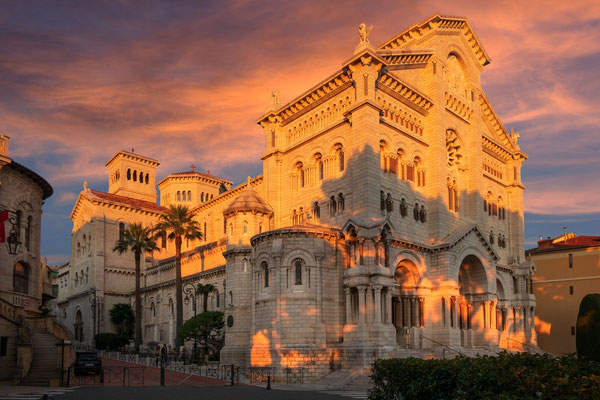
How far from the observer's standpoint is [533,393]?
509 inches

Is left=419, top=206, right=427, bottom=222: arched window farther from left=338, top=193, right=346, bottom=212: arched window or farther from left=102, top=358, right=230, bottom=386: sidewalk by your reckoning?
left=102, top=358, right=230, bottom=386: sidewalk

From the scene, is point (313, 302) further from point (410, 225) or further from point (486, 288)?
point (486, 288)

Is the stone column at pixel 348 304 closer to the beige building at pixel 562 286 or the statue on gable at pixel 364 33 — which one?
the statue on gable at pixel 364 33

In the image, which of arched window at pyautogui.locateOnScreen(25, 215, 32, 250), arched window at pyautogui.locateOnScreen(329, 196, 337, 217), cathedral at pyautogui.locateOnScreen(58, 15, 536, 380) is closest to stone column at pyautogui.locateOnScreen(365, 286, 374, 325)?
cathedral at pyautogui.locateOnScreen(58, 15, 536, 380)

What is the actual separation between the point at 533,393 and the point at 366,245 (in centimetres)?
2386

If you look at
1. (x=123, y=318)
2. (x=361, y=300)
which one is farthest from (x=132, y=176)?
(x=361, y=300)

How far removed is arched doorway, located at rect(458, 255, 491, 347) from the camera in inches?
1795

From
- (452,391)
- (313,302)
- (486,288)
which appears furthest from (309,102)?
(452,391)

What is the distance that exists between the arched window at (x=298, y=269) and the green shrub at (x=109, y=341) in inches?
1463

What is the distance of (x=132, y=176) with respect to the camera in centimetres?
8969

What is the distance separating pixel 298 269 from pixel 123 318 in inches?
1696

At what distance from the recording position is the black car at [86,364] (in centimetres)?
3459

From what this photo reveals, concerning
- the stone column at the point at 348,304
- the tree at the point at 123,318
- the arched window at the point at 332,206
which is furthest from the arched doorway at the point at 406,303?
the tree at the point at 123,318

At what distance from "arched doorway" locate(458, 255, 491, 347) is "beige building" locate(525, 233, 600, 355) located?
15.3 meters
